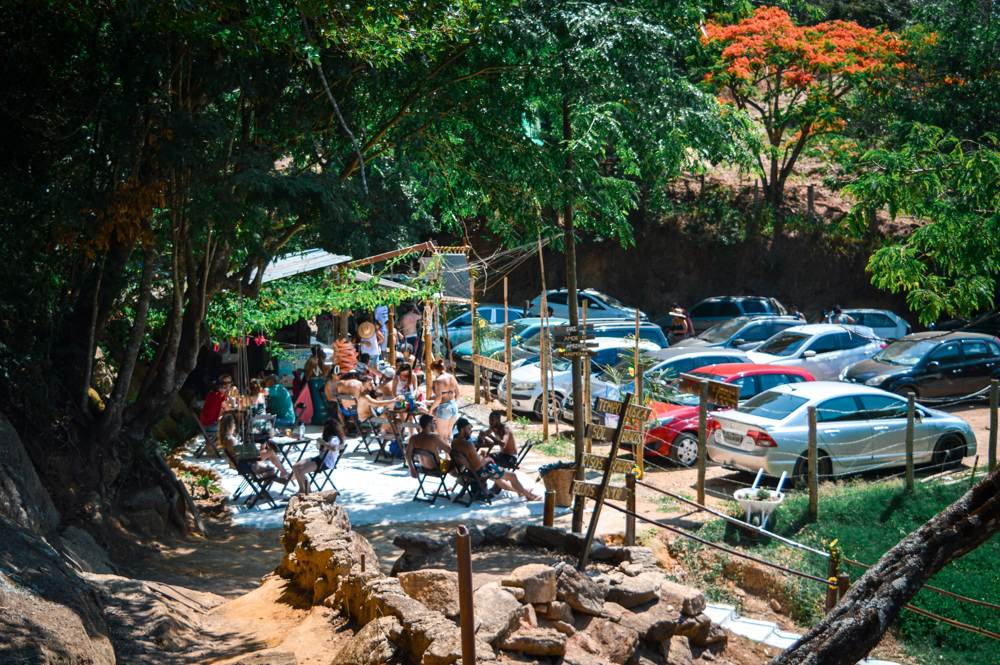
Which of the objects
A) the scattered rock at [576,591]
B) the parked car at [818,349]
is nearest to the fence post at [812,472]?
the scattered rock at [576,591]

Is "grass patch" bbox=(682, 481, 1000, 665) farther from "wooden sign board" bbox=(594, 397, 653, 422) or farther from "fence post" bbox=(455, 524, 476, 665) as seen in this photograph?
"fence post" bbox=(455, 524, 476, 665)

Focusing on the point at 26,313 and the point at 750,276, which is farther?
the point at 750,276

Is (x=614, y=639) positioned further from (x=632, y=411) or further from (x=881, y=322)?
(x=881, y=322)

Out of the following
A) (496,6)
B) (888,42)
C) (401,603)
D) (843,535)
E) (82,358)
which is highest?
(888,42)

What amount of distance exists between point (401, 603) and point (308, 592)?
2.48m

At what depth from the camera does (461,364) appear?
78.3 ft

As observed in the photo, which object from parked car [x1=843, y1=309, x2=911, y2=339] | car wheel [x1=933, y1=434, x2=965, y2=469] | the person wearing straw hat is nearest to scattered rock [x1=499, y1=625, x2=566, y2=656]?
car wheel [x1=933, y1=434, x2=965, y2=469]

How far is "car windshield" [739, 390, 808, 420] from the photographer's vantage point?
46.3 ft

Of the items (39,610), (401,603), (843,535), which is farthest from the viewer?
(843,535)

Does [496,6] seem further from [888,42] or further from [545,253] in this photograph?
[545,253]

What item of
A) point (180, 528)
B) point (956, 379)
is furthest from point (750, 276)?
point (180, 528)

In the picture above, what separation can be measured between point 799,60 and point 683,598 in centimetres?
2407

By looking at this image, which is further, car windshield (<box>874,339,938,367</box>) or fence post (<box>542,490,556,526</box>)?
car windshield (<box>874,339,938,367</box>)

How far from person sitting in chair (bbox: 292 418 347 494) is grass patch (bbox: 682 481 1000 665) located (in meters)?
4.86
